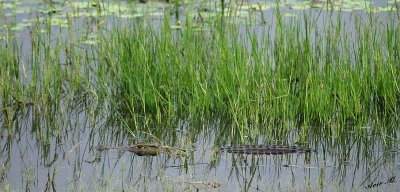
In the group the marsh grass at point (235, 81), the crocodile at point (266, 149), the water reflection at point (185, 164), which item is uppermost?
the marsh grass at point (235, 81)

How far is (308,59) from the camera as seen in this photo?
17.9ft

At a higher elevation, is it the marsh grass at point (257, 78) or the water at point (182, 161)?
the marsh grass at point (257, 78)

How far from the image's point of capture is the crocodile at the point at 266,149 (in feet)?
15.6

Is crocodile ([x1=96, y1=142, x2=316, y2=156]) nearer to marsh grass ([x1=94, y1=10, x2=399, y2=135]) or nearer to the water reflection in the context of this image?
the water reflection

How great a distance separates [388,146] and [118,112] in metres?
1.70

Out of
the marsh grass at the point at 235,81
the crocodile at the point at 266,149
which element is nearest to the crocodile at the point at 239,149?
the crocodile at the point at 266,149

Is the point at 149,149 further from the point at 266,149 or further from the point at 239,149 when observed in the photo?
the point at 266,149

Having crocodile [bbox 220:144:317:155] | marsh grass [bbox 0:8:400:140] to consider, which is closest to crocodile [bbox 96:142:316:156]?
crocodile [bbox 220:144:317:155]

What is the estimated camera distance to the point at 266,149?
189 inches

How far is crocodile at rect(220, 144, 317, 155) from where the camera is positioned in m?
4.77

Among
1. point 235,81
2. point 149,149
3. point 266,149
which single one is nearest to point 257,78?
point 235,81

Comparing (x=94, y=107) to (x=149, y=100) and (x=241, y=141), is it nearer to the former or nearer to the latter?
(x=149, y=100)

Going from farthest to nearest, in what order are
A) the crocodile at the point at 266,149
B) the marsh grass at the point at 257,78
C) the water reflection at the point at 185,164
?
the marsh grass at the point at 257,78, the crocodile at the point at 266,149, the water reflection at the point at 185,164

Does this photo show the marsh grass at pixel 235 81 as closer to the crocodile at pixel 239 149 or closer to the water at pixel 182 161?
the water at pixel 182 161
